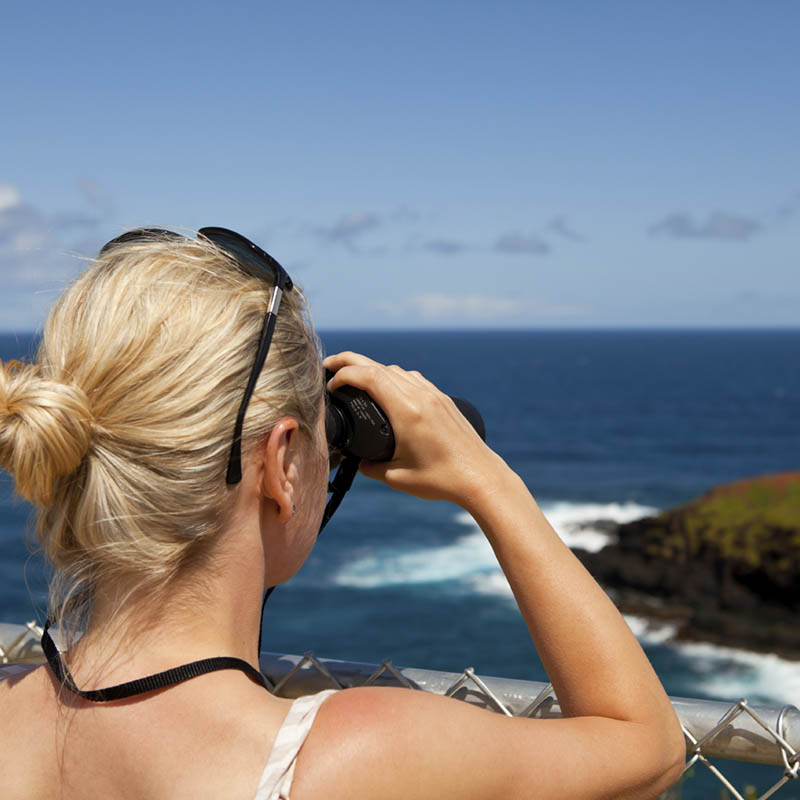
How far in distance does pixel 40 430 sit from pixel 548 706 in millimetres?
1114

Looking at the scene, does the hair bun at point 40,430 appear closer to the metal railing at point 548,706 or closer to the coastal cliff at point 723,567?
the metal railing at point 548,706

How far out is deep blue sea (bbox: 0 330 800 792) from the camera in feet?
65.2

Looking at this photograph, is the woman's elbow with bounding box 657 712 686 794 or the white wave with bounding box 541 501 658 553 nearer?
the woman's elbow with bounding box 657 712 686 794

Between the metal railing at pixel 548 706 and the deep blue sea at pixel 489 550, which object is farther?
the deep blue sea at pixel 489 550

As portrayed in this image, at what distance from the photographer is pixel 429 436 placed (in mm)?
1649

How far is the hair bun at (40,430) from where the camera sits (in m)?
1.25

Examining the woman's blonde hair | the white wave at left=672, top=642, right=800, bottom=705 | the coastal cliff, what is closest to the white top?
the woman's blonde hair

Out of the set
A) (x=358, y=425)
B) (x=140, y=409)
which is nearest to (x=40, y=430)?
(x=140, y=409)

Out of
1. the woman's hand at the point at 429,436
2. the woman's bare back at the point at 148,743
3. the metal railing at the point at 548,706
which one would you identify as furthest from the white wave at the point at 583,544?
the woman's bare back at the point at 148,743

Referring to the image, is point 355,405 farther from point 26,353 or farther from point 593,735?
point 593,735

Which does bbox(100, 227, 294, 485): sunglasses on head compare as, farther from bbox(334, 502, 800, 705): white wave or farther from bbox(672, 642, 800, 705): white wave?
bbox(672, 642, 800, 705): white wave

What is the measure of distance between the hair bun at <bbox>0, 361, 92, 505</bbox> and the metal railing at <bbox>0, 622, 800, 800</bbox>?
510 mm

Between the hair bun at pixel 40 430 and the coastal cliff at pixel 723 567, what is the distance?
21327 mm

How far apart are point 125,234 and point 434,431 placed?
0.67m
